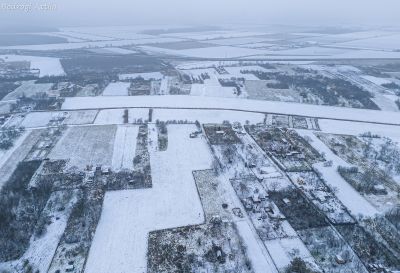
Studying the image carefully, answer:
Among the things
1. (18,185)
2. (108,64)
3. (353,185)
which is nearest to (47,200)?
(18,185)

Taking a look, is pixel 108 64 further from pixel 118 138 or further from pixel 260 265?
pixel 260 265

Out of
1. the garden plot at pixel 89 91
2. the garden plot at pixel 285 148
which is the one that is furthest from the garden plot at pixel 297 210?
the garden plot at pixel 89 91

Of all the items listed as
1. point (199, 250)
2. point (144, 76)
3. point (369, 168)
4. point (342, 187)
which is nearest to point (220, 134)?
point (342, 187)

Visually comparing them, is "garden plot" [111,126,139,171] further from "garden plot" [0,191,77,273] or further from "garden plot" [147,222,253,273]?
"garden plot" [147,222,253,273]

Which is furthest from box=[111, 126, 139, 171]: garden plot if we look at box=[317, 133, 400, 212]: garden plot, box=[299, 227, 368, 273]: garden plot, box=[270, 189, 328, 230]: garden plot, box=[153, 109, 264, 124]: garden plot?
box=[317, 133, 400, 212]: garden plot

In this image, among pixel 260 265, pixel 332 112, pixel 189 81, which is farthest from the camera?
pixel 189 81

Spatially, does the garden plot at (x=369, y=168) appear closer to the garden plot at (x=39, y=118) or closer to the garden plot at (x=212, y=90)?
the garden plot at (x=212, y=90)
